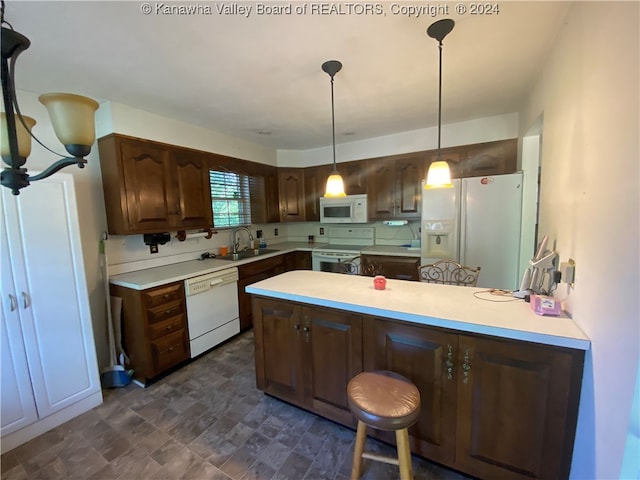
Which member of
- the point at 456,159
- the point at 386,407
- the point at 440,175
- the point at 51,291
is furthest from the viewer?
the point at 456,159

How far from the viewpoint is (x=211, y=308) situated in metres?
2.80

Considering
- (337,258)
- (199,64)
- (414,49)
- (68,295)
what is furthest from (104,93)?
(337,258)

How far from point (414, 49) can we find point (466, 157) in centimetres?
192

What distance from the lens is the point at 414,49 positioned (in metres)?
1.70

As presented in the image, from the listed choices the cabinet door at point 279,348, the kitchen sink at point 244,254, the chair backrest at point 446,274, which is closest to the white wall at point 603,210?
the chair backrest at point 446,274

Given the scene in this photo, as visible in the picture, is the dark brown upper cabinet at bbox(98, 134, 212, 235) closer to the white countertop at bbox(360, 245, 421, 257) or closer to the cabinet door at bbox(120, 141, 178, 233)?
the cabinet door at bbox(120, 141, 178, 233)

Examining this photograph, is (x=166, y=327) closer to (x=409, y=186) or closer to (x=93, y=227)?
(x=93, y=227)

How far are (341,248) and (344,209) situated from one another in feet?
1.90

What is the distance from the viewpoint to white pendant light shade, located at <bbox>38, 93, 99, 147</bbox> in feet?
2.87

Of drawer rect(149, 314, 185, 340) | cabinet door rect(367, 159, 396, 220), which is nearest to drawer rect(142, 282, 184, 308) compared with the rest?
drawer rect(149, 314, 185, 340)

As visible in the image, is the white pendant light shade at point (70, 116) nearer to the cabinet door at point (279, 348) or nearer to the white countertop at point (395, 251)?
the cabinet door at point (279, 348)

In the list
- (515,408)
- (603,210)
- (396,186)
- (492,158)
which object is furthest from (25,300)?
(492,158)

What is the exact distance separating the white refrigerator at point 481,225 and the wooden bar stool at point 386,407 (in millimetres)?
1973

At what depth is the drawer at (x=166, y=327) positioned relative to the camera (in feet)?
7.58
